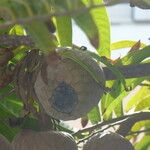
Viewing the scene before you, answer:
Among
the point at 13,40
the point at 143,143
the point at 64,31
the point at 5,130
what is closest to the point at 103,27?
the point at 64,31

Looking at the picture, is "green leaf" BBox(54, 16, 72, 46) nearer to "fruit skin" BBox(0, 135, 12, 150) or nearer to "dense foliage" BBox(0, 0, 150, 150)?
"dense foliage" BBox(0, 0, 150, 150)

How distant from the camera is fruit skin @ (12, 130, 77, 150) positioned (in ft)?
→ 2.57

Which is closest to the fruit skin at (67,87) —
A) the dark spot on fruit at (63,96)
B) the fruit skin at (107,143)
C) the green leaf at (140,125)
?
the dark spot on fruit at (63,96)

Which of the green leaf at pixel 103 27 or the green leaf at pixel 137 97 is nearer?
the green leaf at pixel 103 27

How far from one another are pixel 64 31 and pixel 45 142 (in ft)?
0.68

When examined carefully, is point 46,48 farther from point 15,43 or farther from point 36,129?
point 36,129

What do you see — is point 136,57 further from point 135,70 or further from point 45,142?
point 45,142

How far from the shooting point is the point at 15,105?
37.6 inches

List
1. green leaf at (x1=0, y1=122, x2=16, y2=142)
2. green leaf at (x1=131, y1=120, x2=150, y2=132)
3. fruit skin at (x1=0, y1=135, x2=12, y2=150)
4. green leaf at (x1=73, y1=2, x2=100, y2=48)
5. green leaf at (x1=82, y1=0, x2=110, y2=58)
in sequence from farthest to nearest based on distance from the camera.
A: green leaf at (x1=131, y1=120, x2=150, y2=132)
green leaf at (x1=0, y1=122, x2=16, y2=142)
fruit skin at (x1=0, y1=135, x2=12, y2=150)
green leaf at (x1=82, y1=0, x2=110, y2=58)
green leaf at (x1=73, y1=2, x2=100, y2=48)

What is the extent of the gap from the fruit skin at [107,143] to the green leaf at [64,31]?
0.20 meters

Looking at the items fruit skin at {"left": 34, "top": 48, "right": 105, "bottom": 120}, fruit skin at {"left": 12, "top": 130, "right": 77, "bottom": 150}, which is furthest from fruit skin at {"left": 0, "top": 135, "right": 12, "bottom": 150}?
fruit skin at {"left": 34, "top": 48, "right": 105, "bottom": 120}

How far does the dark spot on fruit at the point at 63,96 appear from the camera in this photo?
2.30 feet

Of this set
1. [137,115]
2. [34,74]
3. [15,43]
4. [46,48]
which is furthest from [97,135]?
[46,48]

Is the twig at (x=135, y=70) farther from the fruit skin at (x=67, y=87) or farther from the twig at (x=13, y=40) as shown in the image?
the twig at (x=13, y=40)
